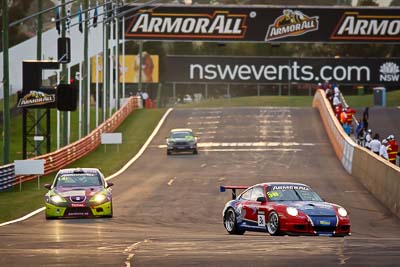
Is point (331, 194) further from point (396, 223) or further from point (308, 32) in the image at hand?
point (308, 32)

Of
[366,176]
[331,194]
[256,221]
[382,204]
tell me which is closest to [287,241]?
[256,221]

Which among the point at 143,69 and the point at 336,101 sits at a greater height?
the point at 143,69

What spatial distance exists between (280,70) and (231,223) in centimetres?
8774

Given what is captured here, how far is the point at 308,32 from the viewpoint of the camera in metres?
102

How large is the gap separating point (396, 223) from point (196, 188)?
43.0 feet

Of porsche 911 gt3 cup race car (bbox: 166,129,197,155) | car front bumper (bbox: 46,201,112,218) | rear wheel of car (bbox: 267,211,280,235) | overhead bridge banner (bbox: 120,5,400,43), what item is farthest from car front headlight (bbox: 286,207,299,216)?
overhead bridge banner (bbox: 120,5,400,43)

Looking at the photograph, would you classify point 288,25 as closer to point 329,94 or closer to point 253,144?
point 329,94

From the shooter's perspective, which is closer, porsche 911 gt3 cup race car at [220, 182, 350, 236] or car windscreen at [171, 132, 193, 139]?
porsche 911 gt3 cup race car at [220, 182, 350, 236]

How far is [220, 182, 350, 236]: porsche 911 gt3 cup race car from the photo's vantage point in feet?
77.7

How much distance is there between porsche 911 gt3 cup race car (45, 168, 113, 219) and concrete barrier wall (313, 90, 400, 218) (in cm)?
786

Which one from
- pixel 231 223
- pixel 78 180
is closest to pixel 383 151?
pixel 78 180

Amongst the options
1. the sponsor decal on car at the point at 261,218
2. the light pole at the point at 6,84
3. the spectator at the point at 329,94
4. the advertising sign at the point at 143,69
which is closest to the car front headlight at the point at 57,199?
the sponsor decal on car at the point at 261,218

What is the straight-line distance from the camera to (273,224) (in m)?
24.3

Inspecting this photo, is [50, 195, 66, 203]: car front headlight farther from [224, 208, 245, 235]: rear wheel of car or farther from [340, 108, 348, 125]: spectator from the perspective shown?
[340, 108, 348, 125]: spectator
